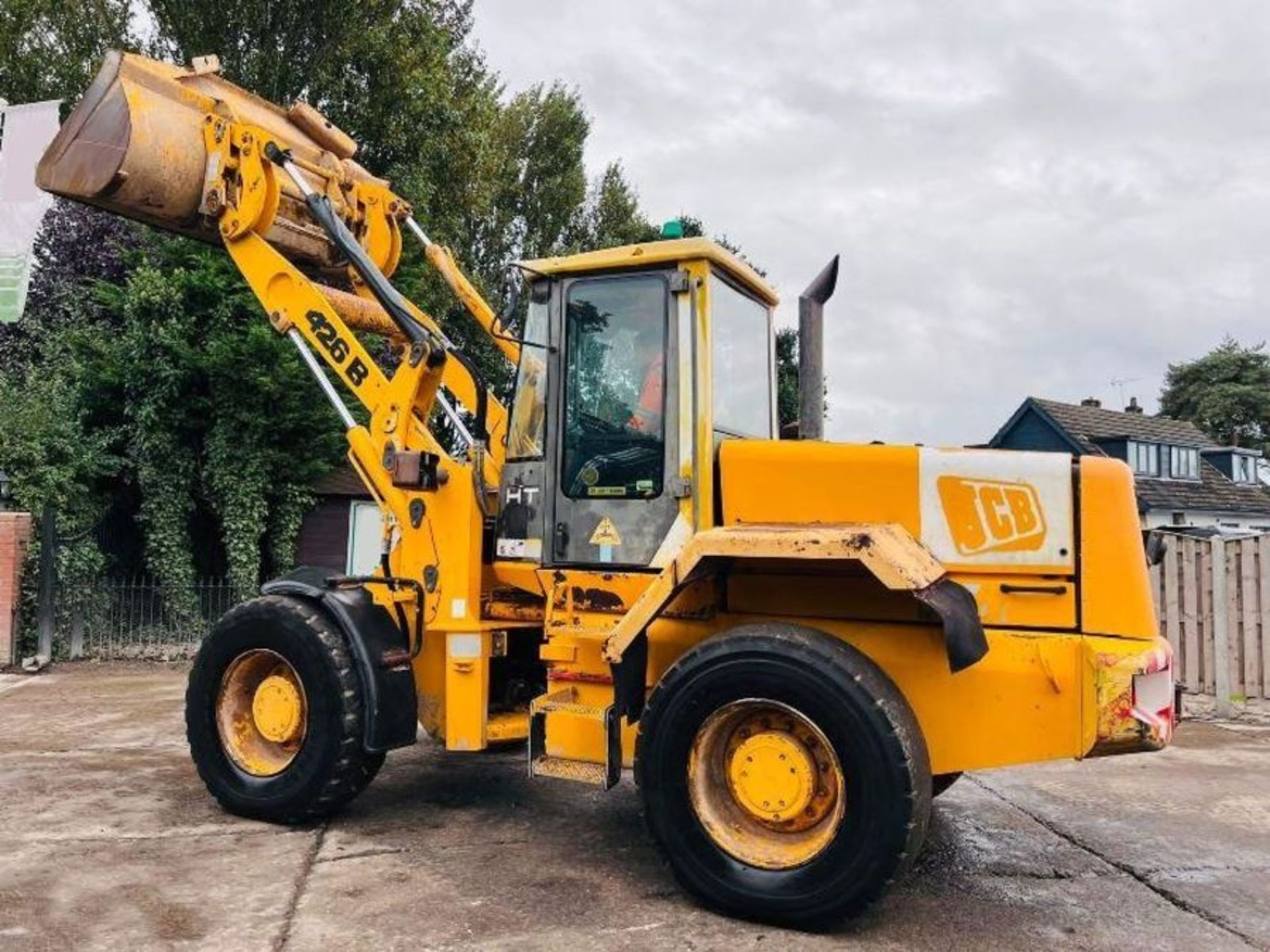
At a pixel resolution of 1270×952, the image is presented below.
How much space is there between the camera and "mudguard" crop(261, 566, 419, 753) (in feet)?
15.7

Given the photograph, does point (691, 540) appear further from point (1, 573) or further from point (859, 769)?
point (1, 573)

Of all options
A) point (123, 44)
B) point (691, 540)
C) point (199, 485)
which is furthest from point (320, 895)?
point (123, 44)

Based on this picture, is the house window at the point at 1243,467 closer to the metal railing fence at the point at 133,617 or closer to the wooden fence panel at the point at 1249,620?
the wooden fence panel at the point at 1249,620

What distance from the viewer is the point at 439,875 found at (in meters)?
4.32

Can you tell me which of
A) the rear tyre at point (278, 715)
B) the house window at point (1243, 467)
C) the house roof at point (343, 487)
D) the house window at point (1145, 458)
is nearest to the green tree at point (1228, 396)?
the house window at point (1243, 467)

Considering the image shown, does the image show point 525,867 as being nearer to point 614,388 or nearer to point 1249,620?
point 614,388

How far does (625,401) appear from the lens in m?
4.69

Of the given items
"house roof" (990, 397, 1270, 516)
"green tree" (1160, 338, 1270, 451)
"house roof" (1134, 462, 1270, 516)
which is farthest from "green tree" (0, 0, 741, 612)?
"green tree" (1160, 338, 1270, 451)

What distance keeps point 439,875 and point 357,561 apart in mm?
8224

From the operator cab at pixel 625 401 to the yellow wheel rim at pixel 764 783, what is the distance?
34.1 inches

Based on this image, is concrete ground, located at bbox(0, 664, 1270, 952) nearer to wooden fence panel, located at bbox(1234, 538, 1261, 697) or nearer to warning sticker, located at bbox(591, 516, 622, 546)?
warning sticker, located at bbox(591, 516, 622, 546)

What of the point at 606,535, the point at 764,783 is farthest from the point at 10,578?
the point at 764,783

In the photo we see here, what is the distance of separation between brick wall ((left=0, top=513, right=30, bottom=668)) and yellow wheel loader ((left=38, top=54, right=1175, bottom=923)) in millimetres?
6706

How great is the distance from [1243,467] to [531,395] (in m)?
35.7
